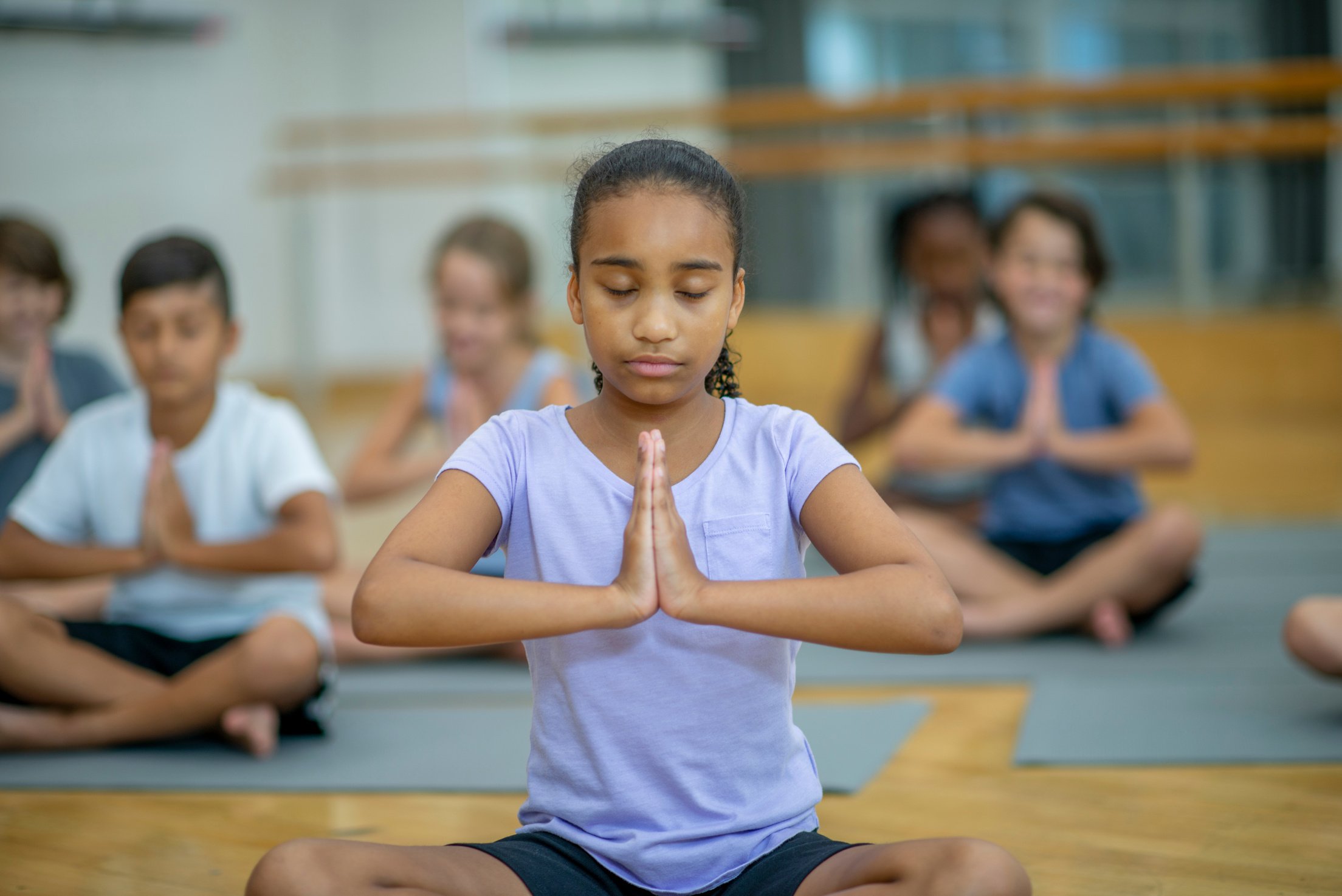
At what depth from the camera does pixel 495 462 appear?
1012 mm

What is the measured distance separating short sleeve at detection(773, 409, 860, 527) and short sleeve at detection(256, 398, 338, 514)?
0.83 m

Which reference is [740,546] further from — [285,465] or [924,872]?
[285,465]

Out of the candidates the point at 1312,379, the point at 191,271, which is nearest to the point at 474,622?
the point at 191,271

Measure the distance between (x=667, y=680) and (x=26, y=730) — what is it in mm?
1053

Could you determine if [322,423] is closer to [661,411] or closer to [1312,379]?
[1312,379]

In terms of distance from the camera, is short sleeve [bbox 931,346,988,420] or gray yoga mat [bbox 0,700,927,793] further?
short sleeve [bbox 931,346,988,420]

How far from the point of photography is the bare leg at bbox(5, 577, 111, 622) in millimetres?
2184

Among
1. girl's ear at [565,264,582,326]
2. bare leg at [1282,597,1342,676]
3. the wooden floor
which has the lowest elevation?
the wooden floor

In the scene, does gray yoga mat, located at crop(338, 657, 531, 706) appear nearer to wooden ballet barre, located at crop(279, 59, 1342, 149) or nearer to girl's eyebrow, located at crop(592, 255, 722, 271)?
girl's eyebrow, located at crop(592, 255, 722, 271)

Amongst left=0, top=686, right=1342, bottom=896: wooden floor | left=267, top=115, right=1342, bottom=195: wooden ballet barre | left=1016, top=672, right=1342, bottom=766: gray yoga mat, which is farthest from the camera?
left=267, top=115, right=1342, bottom=195: wooden ballet barre

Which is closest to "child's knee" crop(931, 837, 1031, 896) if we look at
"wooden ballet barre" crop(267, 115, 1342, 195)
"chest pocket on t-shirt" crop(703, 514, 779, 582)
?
"chest pocket on t-shirt" crop(703, 514, 779, 582)

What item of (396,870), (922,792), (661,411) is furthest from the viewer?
(922,792)

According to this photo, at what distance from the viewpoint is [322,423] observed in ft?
15.2

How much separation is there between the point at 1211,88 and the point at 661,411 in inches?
154
